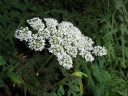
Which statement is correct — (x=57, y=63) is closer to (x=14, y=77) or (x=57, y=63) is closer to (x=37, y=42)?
(x=37, y=42)

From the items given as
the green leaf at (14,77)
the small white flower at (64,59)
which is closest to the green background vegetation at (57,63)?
the green leaf at (14,77)

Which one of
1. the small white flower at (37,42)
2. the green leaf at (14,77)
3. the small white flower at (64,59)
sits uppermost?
the small white flower at (37,42)

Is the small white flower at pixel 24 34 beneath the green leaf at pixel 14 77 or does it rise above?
above

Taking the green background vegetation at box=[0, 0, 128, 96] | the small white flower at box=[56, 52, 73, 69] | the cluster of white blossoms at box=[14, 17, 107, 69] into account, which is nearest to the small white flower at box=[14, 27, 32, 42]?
the cluster of white blossoms at box=[14, 17, 107, 69]

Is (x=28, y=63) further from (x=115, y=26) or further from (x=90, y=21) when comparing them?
(x=115, y=26)

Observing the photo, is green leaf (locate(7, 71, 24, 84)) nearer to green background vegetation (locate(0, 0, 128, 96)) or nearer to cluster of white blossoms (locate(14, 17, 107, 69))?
green background vegetation (locate(0, 0, 128, 96))

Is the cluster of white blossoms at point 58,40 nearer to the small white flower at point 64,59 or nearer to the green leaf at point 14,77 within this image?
the small white flower at point 64,59

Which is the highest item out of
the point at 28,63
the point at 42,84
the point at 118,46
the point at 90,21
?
the point at 90,21

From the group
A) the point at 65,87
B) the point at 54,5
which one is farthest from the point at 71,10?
the point at 65,87

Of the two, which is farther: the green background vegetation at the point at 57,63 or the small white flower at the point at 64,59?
the green background vegetation at the point at 57,63
